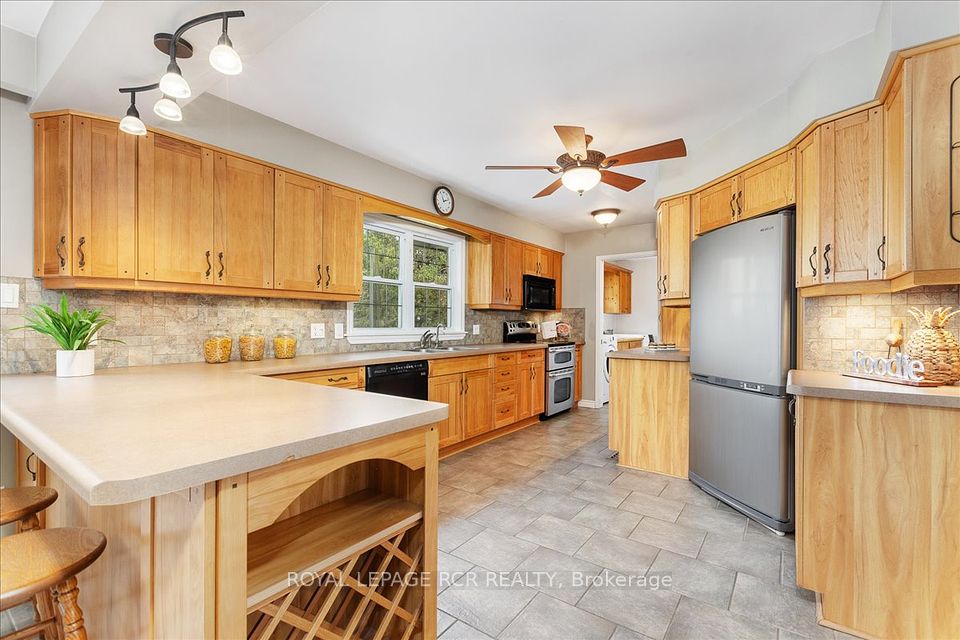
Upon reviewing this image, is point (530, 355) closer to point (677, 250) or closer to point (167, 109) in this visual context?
point (677, 250)

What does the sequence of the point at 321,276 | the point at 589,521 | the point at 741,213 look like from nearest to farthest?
the point at 589,521 < the point at 741,213 < the point at 321,276

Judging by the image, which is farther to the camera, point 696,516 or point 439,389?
point 439,389

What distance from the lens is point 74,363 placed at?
6.29 ft

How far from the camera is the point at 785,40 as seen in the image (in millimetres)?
2049

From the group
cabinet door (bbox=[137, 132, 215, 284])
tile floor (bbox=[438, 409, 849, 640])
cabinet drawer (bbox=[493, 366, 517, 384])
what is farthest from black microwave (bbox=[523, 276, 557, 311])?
cabinet door (bbox=[137, 132, 215, 284])

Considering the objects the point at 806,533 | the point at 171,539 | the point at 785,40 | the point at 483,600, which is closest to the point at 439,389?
the point at 483,600

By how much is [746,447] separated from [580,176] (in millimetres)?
1947

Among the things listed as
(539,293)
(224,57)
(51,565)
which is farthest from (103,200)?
(539,293)

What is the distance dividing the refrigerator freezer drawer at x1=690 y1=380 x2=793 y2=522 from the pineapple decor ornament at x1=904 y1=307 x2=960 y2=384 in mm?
676

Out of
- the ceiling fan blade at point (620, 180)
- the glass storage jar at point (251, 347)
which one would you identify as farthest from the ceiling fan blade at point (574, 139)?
the glass storage jar at point (251, 347)

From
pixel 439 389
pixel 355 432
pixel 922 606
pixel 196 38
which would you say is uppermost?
pixel 196 38

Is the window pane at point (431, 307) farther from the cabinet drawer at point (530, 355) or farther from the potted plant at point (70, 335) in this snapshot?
the potted plant at point (70, 335)

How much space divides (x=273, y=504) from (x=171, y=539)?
0.65 feet

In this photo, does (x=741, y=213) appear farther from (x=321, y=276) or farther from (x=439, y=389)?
(x=321, y=276)
